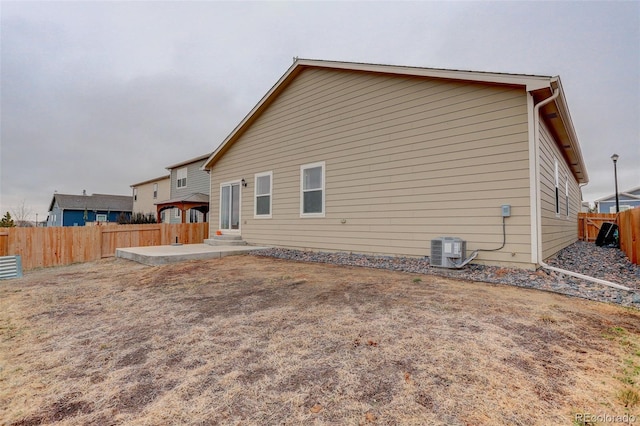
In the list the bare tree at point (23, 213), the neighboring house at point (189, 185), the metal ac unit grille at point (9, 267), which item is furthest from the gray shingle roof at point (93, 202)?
the metal ac unit grille at point (9, 267)

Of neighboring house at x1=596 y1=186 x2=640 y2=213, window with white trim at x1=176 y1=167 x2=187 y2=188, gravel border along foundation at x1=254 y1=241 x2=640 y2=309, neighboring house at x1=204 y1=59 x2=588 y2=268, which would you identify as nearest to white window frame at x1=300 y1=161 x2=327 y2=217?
neighboring house at x1=204 y1=59 x2=588 y2=268

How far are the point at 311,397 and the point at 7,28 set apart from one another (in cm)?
1511

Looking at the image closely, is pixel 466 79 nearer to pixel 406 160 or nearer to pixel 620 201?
pixel 406 160

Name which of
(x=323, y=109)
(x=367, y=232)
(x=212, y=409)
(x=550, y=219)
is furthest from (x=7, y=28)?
(x=550, y=219)

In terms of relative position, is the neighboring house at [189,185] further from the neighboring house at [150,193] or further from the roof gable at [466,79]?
the roof gable at [466,79]

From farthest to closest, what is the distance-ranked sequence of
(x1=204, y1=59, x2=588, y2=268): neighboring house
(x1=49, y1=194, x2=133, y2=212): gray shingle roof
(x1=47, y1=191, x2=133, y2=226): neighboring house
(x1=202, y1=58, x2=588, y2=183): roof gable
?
(x1=49, y1=194, x2=133, y2=212): gray shingle roof < (x1=47, y1=191, x2=133, y2=226): neighboring house < (x1=204, y1=59, x2=588, y2=268): neighboring house < (x1=202, y1=58, x2=588, y2=183): roof gable

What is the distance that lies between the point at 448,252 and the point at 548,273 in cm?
163

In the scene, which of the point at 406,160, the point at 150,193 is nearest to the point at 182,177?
the point at 150,193

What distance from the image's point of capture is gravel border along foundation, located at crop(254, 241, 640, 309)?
4.05 m

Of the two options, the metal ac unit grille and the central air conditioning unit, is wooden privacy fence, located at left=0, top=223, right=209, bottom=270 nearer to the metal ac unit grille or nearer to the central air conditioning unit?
the metal ac unit grille

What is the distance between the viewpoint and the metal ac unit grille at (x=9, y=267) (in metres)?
6.86

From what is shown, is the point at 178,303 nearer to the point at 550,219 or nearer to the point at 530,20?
the point at 550,219

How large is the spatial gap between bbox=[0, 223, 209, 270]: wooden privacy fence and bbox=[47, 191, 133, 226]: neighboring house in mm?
25786

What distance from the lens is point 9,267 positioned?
22.8ft
